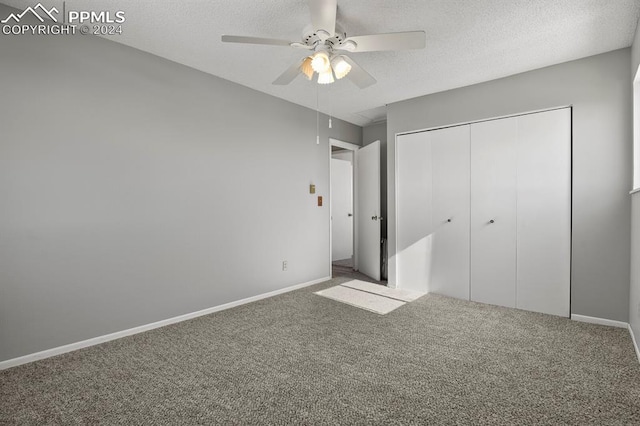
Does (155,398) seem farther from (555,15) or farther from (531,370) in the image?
(555,15)

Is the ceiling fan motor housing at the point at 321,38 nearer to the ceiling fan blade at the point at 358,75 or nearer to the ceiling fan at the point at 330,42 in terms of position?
the ceiling fan at the point at 330,42

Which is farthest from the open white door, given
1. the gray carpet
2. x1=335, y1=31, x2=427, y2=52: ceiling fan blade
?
x1=335, y1=31, x2=427, y2=52: ceiling fan blade

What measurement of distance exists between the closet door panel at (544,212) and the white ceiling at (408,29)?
0.68 meters

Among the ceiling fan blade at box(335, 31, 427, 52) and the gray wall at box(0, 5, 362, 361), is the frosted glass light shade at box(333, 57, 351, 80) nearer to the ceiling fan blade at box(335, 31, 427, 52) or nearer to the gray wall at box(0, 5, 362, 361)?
the ceiling fan blade at box(335, 31, 427, 52)

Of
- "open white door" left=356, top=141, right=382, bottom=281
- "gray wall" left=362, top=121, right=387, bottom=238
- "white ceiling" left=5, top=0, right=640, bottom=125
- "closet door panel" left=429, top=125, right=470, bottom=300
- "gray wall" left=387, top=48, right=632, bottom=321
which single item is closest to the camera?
→ "white ceiling" left=5, top=0, right=640, bottom=125

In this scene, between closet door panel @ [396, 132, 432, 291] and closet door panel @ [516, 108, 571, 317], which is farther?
closet door panel @ [396, 132, 432, 291]

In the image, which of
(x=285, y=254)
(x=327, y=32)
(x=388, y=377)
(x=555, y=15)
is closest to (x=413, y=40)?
(x=327, y=32)

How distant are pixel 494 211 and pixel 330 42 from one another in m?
2.59

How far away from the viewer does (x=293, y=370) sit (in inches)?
85.2

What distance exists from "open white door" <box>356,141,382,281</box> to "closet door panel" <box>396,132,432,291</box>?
1.65ft

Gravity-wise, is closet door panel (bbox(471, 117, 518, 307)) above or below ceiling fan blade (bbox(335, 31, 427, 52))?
below

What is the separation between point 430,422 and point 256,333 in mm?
1625

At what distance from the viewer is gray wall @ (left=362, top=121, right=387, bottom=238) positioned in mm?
5293

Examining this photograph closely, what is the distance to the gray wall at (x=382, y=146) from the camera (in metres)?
5.29
